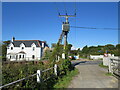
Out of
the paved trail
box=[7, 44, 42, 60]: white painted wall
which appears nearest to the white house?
box=[7, 44, 42, 60]: white painted wall

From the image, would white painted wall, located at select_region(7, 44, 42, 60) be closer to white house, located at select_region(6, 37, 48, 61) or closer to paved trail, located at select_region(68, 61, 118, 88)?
white house, located at select_region(6, 37, 48, 61)

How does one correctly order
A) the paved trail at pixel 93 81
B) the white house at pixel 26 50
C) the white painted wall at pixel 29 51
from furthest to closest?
the white painted wall at pixel 29 51 → the white house at pixel 26 50 → the paved trail at pixel 93 81

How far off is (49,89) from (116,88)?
320 cm

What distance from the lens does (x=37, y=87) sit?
5.28m

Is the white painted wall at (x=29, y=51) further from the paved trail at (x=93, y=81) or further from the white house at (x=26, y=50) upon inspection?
the paved trail at (x=93, y=81)

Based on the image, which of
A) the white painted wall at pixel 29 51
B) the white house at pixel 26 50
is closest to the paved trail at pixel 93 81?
the white painted wall at pixel 29 51

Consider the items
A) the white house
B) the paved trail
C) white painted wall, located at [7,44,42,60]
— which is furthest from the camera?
white painted wall, located at [7,44,42,60]

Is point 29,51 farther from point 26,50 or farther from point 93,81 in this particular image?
point 93,81

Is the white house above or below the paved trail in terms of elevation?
above

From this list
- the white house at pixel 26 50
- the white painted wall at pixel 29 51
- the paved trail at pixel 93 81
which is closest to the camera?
the paved trail at pixel 93 81

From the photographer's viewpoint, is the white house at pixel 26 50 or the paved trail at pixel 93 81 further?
the white house at pixel 26 50

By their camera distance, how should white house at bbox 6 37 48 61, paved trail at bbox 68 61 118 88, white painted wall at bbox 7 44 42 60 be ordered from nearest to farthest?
1. paved trail at bbox 68 61 118 88
2. white house at bbox 6 37 48 61
3. white painted wall at bbox 7 44 42 60

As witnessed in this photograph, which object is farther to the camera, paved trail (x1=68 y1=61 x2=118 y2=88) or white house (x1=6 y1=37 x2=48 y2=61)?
white house (x1=6 y1=37 x2=48 y2=61)

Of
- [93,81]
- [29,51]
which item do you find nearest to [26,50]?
[29,51]
